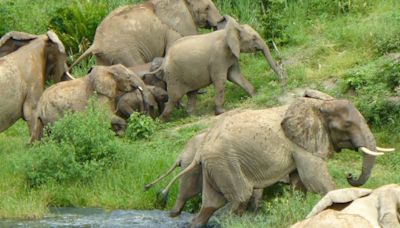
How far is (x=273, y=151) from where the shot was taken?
11484 millimetres

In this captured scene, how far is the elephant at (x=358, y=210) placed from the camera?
27.6 ft

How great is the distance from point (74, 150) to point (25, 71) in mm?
2289

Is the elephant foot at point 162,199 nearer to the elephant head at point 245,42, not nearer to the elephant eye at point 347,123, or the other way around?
the elephant eye at point 347,123

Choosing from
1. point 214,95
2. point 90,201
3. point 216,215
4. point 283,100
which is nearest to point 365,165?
point 216,215

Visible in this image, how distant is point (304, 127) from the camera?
1155 centimetres

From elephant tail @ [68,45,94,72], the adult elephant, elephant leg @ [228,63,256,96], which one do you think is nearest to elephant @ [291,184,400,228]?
elephant leg @ [228,63,256,96]

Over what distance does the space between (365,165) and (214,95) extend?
551cm

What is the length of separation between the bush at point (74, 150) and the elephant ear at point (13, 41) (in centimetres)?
227

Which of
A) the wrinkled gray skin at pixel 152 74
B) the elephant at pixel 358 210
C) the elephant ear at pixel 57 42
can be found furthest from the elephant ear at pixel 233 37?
the elephant at pixel 358 210

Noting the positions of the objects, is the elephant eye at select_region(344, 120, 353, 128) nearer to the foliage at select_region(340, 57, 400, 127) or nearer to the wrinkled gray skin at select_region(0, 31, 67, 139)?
the foliage at select_region(340, 57, 400, 127)

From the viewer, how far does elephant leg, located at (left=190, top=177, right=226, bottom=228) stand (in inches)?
457

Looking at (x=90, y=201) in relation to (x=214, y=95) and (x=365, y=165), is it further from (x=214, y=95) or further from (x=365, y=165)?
(x=214, y=95)

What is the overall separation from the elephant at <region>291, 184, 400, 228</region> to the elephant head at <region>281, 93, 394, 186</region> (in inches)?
96.8

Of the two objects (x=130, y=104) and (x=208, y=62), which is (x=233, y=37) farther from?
(x=130, y=104)
